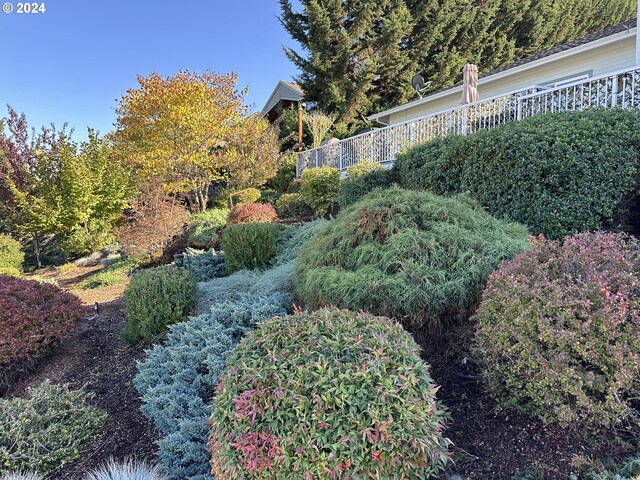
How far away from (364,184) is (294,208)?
14.8 feet

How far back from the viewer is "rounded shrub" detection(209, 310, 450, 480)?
4.99 ft

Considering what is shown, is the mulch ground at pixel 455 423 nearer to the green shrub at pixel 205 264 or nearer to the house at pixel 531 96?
the green shrub at pixel 205 264

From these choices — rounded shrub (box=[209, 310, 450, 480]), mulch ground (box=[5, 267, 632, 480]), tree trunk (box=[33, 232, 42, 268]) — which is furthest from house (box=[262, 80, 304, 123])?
rounded shrub (box=[209, 310, 450, 480])

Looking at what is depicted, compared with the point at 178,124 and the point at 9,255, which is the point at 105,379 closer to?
the point at 9,255

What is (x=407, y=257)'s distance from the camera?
311 cm

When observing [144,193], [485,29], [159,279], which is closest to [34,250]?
[144,193]

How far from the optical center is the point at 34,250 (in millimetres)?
13359

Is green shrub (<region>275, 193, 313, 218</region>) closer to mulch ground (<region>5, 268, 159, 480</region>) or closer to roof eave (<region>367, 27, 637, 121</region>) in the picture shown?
roof eave (<region>367, 27, 637, 121</region>)

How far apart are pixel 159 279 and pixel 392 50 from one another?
16747 millimetres

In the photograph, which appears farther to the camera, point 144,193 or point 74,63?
point 144,193

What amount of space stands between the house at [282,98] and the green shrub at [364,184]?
15674 millimetres

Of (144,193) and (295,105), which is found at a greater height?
(295,105)

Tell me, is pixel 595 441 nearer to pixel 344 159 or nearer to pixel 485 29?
pixel 344 159

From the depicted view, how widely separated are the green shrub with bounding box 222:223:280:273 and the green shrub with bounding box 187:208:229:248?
2638mm
